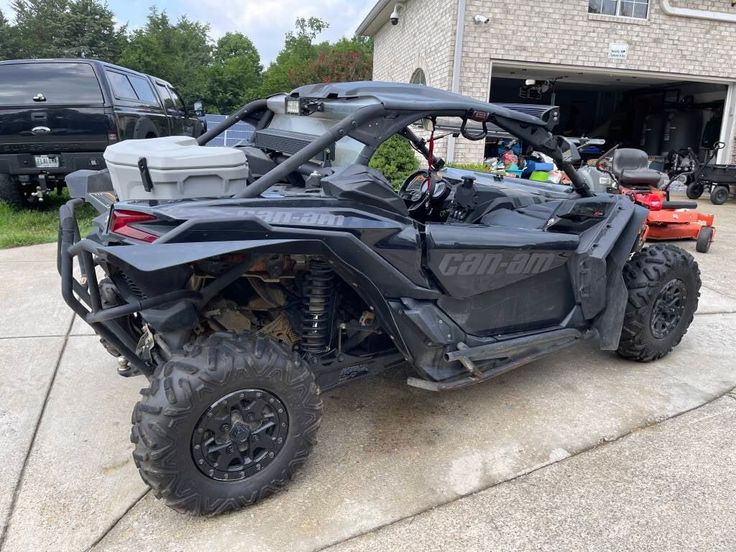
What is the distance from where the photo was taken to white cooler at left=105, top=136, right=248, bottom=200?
258 centimetres

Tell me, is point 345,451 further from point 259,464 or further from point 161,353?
point 161,353

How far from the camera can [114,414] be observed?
10.6 ft

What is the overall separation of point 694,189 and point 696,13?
3.76 meters

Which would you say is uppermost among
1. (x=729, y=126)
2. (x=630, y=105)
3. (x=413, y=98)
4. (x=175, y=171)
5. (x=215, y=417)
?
(x=630, y=105)

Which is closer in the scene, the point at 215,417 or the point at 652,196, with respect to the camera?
the point at 215,417

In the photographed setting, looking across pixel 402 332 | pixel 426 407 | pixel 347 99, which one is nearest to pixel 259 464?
pixel 402 332

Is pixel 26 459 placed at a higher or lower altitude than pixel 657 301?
lower

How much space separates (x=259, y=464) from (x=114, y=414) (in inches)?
48.5

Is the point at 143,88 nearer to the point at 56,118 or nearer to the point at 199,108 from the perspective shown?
the point at 199,108

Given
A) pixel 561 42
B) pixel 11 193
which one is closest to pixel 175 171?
pixel 11 193

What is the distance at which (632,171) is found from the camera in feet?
25.1

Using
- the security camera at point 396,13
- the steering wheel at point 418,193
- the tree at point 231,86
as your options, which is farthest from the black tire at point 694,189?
the tree at point 231,86

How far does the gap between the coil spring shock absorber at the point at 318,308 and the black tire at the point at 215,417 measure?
0.28 m

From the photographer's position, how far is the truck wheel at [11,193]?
26.5 ft
